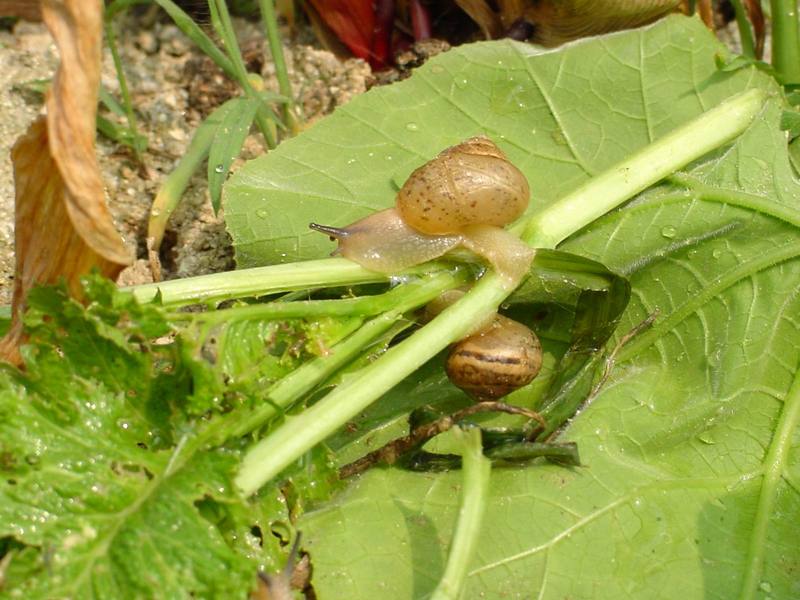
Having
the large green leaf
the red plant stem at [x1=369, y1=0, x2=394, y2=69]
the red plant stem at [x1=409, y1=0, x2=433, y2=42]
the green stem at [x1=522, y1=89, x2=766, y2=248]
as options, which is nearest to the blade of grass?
the large green leaf

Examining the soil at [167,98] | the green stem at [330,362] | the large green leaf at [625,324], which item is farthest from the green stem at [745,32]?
the green stem at [330,362]

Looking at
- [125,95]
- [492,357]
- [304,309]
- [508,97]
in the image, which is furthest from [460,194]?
[125,95]

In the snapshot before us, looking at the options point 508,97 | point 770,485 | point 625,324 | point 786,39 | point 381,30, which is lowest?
point 770,485

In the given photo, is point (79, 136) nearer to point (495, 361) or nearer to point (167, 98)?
point (495, 361)

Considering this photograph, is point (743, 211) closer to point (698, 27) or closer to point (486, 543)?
point (698, 27)

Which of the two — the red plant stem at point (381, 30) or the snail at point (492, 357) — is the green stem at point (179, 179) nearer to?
the red plant stem at point (381, 30)

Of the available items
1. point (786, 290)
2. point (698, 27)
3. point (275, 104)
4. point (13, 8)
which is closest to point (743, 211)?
point (786, 290)

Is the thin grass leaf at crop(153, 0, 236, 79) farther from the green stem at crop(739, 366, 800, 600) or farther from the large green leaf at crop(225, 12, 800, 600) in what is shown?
the green stem at crop(739, 366, 800, 600)
